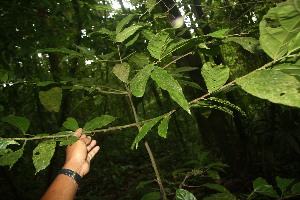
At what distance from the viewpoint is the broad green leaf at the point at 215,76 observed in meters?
0.67

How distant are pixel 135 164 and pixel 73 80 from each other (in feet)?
15.9

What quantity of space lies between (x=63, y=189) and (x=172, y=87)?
3.37 ft

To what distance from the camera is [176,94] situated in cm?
56

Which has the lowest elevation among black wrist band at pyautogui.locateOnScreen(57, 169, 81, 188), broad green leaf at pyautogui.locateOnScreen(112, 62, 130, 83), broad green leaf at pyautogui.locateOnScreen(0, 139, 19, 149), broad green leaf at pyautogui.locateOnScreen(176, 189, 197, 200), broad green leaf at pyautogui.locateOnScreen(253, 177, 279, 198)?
broad green leaf at pyautogui.locateOnScreen(253, 177, 279, 198)

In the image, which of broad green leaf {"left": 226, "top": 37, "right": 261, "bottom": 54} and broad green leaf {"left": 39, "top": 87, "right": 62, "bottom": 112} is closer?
broad green leaf {"left": 226, "top": 37, "right": 261, "bottom": 54}

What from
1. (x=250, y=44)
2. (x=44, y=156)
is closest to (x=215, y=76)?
(x=250, y=44)

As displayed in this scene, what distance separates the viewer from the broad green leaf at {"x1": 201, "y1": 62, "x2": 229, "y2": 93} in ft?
2.19

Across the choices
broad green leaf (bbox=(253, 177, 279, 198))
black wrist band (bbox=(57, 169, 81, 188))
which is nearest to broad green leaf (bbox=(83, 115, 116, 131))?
black wrist band (bbox=(57, 169, 81, 188))

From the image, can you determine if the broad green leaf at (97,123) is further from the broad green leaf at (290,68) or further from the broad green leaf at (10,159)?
the broad green leaf at (290,68)

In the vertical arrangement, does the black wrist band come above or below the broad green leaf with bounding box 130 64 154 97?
below

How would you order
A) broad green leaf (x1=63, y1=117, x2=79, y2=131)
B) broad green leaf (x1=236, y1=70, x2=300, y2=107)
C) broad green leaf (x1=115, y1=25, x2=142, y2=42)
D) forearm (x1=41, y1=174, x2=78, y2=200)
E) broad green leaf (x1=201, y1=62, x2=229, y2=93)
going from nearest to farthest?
1. broad green leaf (x1=236, y1=70, x2=300, y2=107)
2. broad green leaf (x1=201, y1=62, x2=229, y2=93)
3. broad green leaf (x1=115, y1=25, x2=142, y2=42)
4. broad green leaf (x1=63, y1=117, x2=79, y2=131)
5. forearm (x1=41, y1=174, x2=78, y2=200)

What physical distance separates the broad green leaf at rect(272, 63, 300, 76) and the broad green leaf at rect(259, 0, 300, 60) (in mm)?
33

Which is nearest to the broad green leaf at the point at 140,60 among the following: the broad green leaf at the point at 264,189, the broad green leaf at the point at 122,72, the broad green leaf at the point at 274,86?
the broad green leaf at the point at 122,72

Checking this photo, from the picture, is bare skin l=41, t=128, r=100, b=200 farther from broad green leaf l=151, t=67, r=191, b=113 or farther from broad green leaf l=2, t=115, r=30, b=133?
broad green leaf l=151, t=67, r=191, b=113
